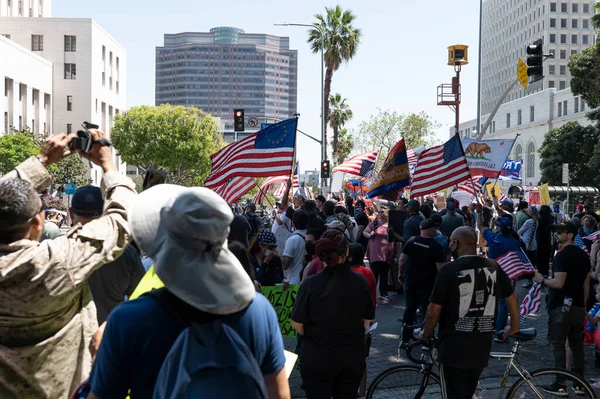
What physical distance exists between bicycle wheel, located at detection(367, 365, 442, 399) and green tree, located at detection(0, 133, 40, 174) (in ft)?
139

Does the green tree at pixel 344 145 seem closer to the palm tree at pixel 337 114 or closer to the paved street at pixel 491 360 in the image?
the palm tree at pixel 337 114

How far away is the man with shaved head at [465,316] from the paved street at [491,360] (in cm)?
186

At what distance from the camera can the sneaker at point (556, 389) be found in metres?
5.74

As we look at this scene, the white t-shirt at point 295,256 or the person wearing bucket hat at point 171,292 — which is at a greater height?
the person wearing bucket hat at point 171,292

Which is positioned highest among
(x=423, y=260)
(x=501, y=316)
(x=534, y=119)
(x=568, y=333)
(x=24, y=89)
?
(x=534, y=119)

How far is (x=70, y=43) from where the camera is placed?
258 feet

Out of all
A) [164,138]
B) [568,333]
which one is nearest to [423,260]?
[568,333]

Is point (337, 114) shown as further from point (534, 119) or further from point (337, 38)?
point (534, 119)

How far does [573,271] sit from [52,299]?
572 cm

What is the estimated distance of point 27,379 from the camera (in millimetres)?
2887

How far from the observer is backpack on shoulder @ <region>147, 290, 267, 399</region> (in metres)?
2.08

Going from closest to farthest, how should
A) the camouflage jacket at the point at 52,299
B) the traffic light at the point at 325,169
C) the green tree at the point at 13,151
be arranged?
the camouflage jacket at the point at 52,299
the traffic light at the point at 325,169
the green tree at the point at 13,151

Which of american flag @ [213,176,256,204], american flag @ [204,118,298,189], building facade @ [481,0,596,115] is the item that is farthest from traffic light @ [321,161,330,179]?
building facade @ [481,0,596,115]

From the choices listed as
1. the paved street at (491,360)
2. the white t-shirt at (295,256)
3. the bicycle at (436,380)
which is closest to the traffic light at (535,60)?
the paved street at (491,360)
